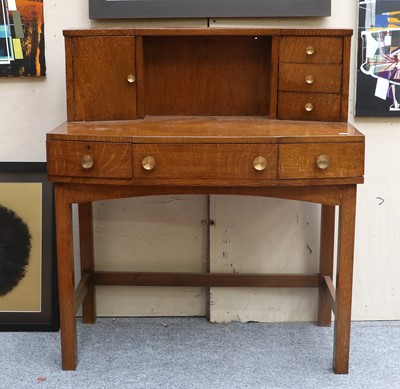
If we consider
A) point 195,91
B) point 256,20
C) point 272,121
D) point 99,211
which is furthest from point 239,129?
point 99,211

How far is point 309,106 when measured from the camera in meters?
2.52

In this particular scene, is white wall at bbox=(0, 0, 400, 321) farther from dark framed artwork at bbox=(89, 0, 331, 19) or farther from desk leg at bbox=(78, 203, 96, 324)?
dark framed artwork at bbox=(89, 0, 331, 19)

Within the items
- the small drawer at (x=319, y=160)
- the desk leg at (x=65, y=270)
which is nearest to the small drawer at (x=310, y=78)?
the small drawer at (x=319, y=160)

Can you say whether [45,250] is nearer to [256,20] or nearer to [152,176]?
[152,176]

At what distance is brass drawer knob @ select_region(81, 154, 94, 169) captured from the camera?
2230 millimetres

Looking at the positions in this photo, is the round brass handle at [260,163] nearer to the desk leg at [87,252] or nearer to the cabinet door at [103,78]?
the cabinet door at [103,78]

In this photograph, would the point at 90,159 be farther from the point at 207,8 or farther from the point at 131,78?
the point at 207,8

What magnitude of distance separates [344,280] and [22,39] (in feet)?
4.86

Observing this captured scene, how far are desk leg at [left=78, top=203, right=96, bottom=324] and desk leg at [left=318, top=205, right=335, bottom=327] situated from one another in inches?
35.7

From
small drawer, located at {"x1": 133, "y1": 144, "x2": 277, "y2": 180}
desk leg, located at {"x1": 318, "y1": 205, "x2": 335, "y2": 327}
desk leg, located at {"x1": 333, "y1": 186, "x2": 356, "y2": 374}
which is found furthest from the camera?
desk leg, located at {"x1": 318, "y1": 205, "x2": 335, "y2": 327}

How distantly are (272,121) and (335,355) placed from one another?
837 mm

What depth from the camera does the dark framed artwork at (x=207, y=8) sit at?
2.65 m

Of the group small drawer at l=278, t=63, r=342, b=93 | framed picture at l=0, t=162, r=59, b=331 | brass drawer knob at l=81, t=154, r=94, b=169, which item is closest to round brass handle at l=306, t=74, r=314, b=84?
small drawer at l=278, t=63, r=342, b=93

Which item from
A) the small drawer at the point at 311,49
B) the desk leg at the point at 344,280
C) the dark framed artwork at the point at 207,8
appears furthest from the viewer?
the dark framed artwork at the point at 207,8
